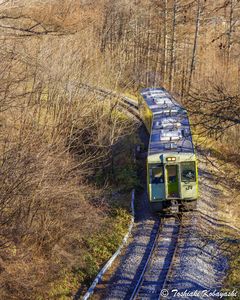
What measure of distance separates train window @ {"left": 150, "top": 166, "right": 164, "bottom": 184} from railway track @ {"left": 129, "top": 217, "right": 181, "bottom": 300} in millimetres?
1609

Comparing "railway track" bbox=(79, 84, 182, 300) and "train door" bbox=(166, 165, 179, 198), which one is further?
"train door" bbox=(166, 165, 179, 198)

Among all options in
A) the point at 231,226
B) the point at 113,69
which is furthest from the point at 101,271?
the point at 113,69

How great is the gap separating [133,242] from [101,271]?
8.96 ft

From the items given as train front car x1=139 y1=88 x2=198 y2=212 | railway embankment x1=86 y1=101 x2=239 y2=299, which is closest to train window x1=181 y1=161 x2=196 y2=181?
train front car x1=139 y1=88 x2=198 y2=212

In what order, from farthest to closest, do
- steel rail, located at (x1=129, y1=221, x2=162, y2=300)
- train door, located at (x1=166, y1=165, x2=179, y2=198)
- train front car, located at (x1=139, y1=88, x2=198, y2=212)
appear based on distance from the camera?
train door, located at (x1=166, y1=165, x2=179, y2=198)
train front car, located at (x1=139, y1=88, x2=198, y2=212)
steel rail, located at (x1=129, y1=221, x2=162, y2=300)

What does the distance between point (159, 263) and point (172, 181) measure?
14.5ft

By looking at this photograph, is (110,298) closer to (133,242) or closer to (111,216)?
(133,242)

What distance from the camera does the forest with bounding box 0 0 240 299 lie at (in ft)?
34.5

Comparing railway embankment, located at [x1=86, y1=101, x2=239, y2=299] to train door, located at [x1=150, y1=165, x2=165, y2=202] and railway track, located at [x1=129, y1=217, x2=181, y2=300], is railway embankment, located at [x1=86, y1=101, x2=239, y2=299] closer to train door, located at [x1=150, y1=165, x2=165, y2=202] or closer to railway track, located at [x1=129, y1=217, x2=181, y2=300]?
railway track, located at [x1=129, y1=217, x2=181, y2=300]

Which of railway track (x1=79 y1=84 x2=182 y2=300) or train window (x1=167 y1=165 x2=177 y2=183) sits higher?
train window (x1=167 y1=165 x2=177 y2=183)

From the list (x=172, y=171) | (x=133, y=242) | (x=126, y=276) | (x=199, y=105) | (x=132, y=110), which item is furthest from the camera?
(x=132, y=110)

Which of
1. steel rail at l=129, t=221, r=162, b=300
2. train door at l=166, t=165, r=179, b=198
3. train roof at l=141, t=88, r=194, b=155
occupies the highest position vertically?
train roof at l=141, t=88, r=194, b=155

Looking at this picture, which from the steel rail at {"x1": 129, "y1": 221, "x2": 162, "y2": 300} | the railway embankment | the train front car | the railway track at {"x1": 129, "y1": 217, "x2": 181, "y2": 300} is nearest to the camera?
the steel rail at {"x1": 129, "y1": 221, "x2": 162, "y2": 300}

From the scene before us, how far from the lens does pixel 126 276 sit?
14977 millimetres
